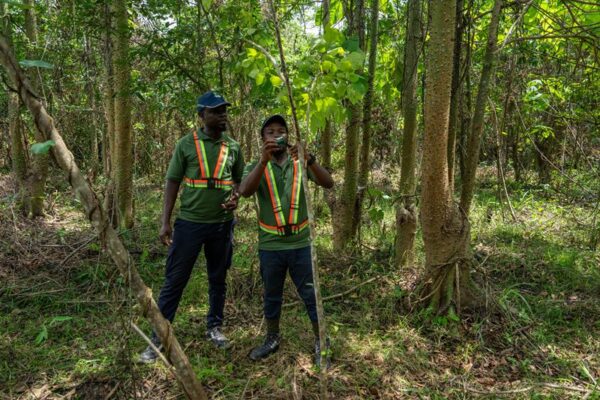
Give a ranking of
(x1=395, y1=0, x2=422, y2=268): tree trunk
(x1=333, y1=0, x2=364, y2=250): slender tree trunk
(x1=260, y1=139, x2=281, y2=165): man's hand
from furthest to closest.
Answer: (x1=333, y1=0, x2=364, y2=250): slender tree trunk, (x1=395, y1=0, x2=422, y2=268): tree trunk, (x1=260, y1=139, x2=281, y2=165): man's hand

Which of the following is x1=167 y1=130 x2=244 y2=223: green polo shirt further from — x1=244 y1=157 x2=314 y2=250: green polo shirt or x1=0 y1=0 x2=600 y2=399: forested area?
x1=0 y1=0 x2=600 y2=399: forested area

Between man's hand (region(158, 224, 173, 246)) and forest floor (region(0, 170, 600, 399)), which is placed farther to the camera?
man's hand (region(158, 224, 173, 246))

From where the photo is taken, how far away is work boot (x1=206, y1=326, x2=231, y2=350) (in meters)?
3.65

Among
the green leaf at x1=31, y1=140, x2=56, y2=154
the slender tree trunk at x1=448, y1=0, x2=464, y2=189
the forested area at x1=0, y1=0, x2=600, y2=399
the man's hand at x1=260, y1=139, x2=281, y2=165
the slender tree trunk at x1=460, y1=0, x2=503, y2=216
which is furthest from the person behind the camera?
the slender tree trunk at x1=448, y1=0, x2=464, y2=189

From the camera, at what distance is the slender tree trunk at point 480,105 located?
3811 millimetres

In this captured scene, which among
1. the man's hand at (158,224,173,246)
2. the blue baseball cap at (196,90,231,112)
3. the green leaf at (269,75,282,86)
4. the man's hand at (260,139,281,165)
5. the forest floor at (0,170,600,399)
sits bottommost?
the forest floor at (0,170,600,399)

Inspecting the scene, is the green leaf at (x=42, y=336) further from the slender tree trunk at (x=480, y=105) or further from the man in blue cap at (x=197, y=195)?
the slender tree trunk at (x=480, y=105)

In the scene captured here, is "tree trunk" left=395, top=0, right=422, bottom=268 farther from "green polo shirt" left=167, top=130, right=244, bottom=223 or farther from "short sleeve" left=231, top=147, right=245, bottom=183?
"green polo shirt" left=167, top=130, right=244, bottom=223

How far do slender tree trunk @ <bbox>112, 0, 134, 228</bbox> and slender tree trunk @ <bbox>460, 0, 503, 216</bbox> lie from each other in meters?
3.77

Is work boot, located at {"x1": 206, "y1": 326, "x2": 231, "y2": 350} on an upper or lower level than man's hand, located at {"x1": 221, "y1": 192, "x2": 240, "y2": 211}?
lower

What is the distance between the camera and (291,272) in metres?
3.28

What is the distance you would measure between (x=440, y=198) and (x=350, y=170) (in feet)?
5.64

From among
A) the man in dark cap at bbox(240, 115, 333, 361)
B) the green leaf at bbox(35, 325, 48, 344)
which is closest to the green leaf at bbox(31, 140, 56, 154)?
the man in dark cap at bbox(240, 115, 333, 361)

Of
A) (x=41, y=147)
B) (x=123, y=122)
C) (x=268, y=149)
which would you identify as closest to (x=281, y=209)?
(x=268, y=149)
